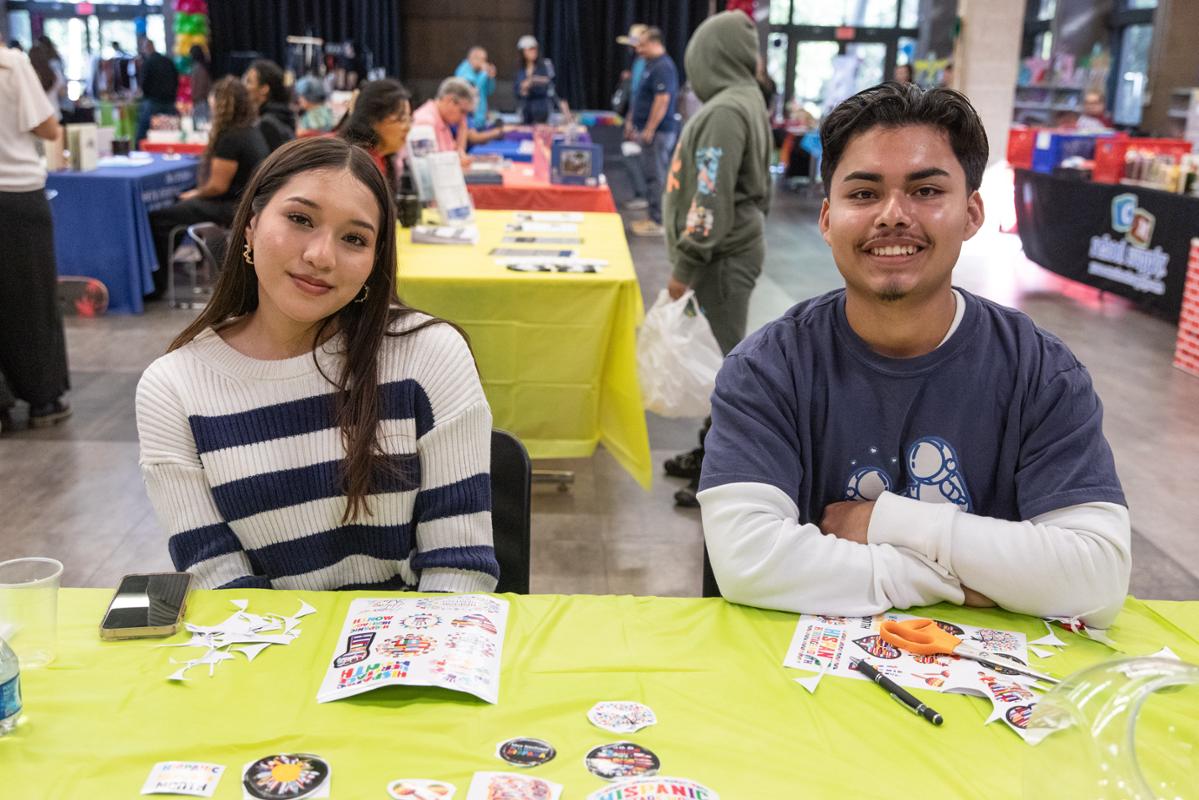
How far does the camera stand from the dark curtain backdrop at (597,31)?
14914 mm

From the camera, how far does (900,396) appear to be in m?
1.54

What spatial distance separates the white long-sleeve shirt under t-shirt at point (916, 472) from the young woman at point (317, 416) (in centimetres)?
41

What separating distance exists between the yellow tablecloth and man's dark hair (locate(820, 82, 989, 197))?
1.94m

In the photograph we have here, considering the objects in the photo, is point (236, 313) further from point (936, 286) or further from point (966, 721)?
point (966, 721)

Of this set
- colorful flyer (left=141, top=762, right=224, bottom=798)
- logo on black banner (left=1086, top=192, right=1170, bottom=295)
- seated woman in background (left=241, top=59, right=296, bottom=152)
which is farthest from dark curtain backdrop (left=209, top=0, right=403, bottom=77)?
colorful flyer (left=141, top=762, right=224, bottom=798)

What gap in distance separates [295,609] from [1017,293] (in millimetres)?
6987

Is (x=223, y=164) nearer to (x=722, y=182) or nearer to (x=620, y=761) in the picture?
(x=722, y=182)

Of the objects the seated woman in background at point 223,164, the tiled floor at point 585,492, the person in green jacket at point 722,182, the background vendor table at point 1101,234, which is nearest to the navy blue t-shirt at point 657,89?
the background vendor table at point 1101,234

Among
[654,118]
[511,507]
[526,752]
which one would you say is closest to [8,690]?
[526,752]

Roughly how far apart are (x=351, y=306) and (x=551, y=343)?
1.89 metres

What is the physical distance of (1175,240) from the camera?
638 cm

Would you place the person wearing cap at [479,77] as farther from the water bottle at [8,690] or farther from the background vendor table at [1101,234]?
the water bottle at [8,690]

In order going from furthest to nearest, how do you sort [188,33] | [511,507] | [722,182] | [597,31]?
[597,31], [188,33], [722,182], [511,507]

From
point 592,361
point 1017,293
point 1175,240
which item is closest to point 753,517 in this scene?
point 592,361
